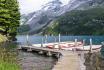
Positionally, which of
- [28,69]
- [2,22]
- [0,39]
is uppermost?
[2,22]

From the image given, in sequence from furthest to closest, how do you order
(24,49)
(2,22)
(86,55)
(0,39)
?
(2,22), (0,39), (24,49), (86,55)

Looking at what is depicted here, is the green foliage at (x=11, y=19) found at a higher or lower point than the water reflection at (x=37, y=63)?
higher

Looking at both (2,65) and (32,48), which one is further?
(32,48)

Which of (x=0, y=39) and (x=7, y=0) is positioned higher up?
(x=7, y=0)

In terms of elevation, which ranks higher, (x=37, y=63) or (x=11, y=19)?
(x=11, y=19)

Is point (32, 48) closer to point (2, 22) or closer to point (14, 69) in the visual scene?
point (2, 22)

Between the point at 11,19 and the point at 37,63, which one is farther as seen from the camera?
the point at 11,19

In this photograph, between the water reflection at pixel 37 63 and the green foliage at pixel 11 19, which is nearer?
the water reflection at pixel 37 63

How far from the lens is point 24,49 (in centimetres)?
7006

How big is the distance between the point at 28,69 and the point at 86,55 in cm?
1881

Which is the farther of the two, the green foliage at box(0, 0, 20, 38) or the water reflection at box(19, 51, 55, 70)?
the green foliage at box(0, 0, 20, 38)

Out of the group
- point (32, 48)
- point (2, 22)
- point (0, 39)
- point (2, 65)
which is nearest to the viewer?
point (2, 65)

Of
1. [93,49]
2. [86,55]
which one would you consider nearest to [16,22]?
[93,49]

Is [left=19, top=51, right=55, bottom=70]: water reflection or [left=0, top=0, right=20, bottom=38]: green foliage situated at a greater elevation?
[left=0, top=0, right=20, bottom=38]: green foliage
